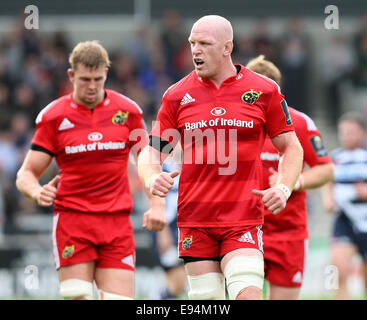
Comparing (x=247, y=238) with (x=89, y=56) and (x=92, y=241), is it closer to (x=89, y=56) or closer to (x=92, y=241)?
(x=92, y=241)

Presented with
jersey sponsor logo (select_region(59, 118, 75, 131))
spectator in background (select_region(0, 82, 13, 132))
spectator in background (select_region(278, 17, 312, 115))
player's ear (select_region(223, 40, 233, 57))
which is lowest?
jersey sponsor logo (select_region(59, 118, 75, 131))

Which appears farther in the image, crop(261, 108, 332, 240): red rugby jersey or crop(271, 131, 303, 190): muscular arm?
crop(261, 108, 332, 240): red rugby jersey

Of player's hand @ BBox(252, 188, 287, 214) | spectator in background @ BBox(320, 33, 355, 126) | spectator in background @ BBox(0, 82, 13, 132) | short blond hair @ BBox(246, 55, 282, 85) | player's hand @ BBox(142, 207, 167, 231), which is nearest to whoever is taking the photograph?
player's hand @ BBox(252, 188, 287, 214)

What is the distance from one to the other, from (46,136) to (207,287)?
219 cm

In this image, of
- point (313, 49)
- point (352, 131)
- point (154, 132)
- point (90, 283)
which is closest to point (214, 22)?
point (154, 132)

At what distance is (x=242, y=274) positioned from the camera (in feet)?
19.0

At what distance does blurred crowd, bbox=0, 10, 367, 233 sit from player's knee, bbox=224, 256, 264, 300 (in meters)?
10.0

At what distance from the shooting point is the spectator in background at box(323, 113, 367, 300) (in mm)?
10883

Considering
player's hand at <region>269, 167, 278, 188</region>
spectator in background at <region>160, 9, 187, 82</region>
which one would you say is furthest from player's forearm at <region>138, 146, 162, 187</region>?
spectator in background at <region>160, 9, 187, 82</region>

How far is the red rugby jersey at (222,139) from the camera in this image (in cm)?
606

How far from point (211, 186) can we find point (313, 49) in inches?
512

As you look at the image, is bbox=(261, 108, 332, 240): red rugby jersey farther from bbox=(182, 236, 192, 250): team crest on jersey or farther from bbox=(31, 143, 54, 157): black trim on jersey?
bbox=(31, 143, 54, 157): black trim on jersey

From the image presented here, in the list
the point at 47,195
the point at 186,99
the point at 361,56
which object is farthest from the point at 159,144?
the point at 361,56

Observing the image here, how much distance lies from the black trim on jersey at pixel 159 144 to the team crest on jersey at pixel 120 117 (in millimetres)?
1089
